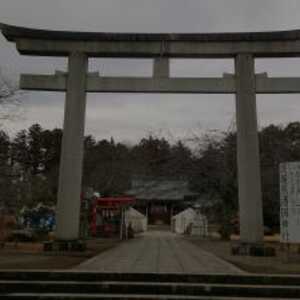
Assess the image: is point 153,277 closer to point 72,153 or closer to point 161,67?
point 72,153

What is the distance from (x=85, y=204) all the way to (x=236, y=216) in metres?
9.21

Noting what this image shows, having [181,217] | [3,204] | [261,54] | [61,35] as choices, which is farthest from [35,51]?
[181,217]

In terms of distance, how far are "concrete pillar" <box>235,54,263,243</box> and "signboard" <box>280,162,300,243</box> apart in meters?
0.94

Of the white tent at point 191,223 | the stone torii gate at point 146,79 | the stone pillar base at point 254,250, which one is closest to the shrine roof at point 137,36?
the stone torii gate at point 146,79

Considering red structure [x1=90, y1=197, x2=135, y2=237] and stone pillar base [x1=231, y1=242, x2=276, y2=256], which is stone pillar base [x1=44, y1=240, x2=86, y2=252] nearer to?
stone pillar base [x1=231, y1=242, x2=276, y2=256]

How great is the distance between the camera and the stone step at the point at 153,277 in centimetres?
765

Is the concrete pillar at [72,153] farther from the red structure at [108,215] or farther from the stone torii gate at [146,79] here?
the red structure at [108,215]

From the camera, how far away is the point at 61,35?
13164 mm

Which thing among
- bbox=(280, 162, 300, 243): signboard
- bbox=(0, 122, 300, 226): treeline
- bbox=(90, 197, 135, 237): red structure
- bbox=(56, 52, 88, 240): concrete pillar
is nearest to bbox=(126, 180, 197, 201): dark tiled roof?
bbox=(0, 122, 300, 226): treeline

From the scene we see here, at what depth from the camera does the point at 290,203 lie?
11.5 meters

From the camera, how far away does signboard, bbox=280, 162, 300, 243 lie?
37.1 feet

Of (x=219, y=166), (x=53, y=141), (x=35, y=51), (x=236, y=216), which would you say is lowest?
(x=236, y=216)

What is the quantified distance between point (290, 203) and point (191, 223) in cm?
2313

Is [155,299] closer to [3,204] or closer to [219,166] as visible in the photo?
[3,204]
